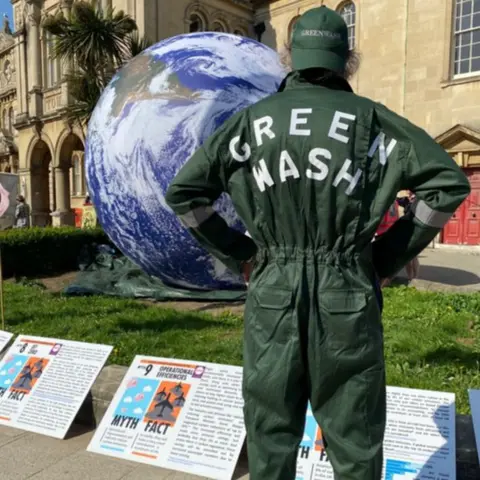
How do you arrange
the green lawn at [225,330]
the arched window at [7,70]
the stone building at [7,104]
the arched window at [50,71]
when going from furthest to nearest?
the arched window at [7,70] < the stone building at [7,104] < the arched window at [50,71] < the green lawn at [225,330]

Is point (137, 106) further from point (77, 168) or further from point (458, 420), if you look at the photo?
point (77, 168)

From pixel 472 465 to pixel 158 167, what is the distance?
4.25 m

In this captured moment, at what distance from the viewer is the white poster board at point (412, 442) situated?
248 cm

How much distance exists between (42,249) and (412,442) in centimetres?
925

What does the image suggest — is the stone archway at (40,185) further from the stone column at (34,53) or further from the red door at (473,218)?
the red door at (473,218)

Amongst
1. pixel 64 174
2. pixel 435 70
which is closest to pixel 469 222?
pixel 435 70

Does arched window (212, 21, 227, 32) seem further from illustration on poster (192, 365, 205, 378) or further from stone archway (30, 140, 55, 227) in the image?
illustration on poster (192, 365, 205, 378)

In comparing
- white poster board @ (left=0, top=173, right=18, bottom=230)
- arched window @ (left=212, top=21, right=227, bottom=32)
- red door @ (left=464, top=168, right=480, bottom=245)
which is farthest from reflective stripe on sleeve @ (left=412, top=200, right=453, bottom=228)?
arched window @ (left=212, top=21, right=227, bottom=32)

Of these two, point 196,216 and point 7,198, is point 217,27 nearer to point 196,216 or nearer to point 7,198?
point 7,198

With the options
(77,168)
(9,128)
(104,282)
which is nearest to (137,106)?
(104,282)

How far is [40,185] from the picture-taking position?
1082 inches

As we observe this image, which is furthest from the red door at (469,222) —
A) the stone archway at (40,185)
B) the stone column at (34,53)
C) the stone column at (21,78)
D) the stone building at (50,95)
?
the stone column at (21,78)

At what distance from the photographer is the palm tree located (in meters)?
13.9

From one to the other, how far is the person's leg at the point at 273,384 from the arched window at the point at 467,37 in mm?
16981
